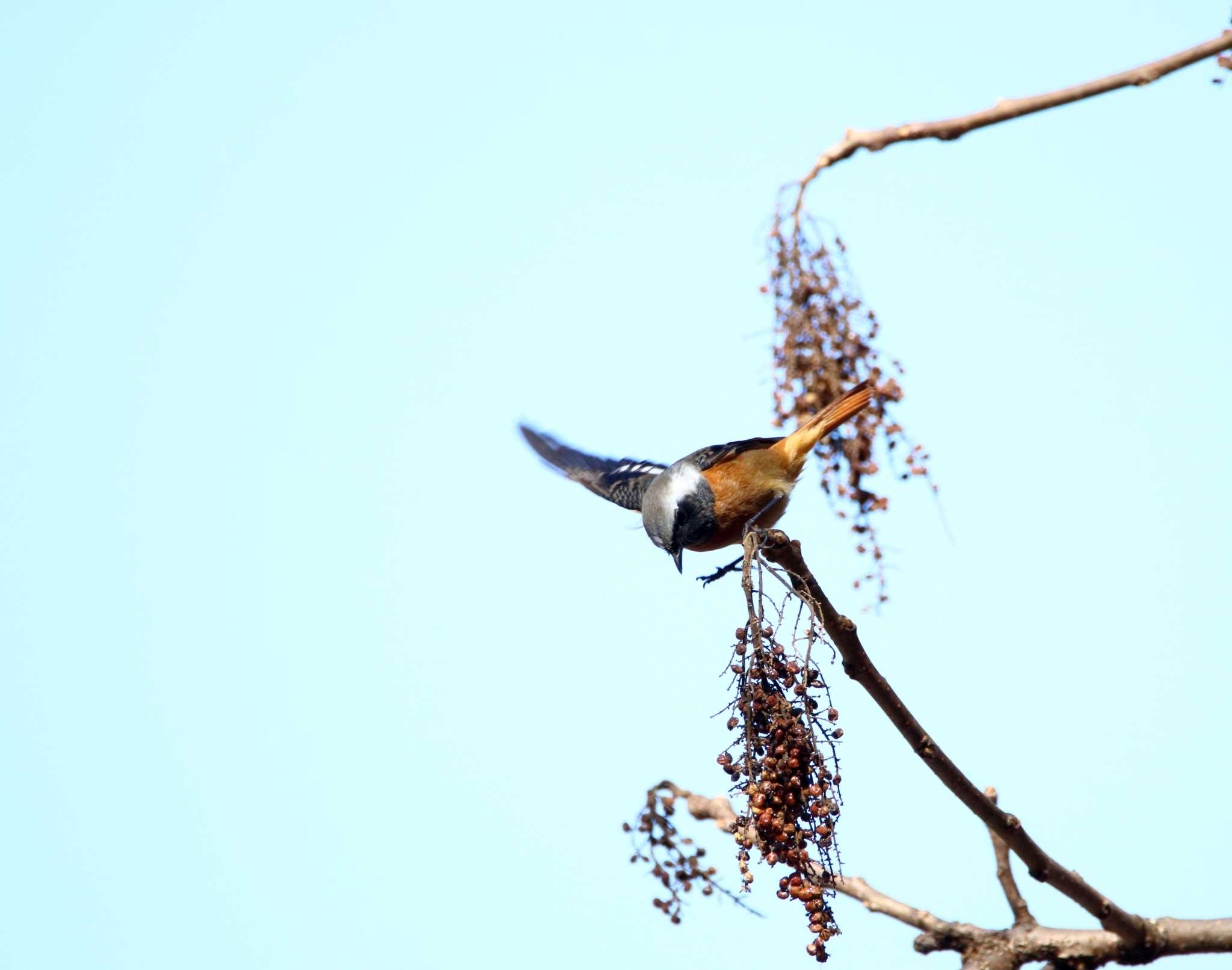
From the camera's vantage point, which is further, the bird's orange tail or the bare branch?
the bird's orange tail

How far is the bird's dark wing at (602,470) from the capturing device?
7375mm

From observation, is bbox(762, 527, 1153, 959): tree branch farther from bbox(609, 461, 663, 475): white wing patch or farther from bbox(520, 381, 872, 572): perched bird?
bbox(609, 461, 663, 475): white wing patch

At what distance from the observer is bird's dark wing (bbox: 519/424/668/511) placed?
738 cm

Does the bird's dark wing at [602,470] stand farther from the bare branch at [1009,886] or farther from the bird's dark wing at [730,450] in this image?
the bare branch at [1009,886]

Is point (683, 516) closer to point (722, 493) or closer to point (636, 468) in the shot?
point (722, 493)

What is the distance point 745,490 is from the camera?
6023 millimetres

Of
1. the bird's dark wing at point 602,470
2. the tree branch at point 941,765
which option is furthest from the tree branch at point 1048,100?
the bird's dark wing at point 602,470

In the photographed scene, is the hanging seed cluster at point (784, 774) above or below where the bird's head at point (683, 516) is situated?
below

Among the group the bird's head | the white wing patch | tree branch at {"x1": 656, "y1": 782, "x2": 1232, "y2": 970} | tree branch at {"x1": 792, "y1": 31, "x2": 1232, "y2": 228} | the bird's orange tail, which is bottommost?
tree branch at {"x1": 656, "y1": 782, "x2": 1232, "y2": 970}

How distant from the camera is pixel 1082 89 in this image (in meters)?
3.08

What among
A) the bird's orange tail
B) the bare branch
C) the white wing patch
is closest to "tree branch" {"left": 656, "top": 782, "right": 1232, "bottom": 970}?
the bare branch

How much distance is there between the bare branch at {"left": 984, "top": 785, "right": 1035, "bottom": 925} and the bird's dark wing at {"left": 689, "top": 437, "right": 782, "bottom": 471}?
7.63 feet

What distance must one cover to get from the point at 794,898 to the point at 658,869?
179 centimetres

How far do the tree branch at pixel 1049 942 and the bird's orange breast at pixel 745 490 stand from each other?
1.88m
